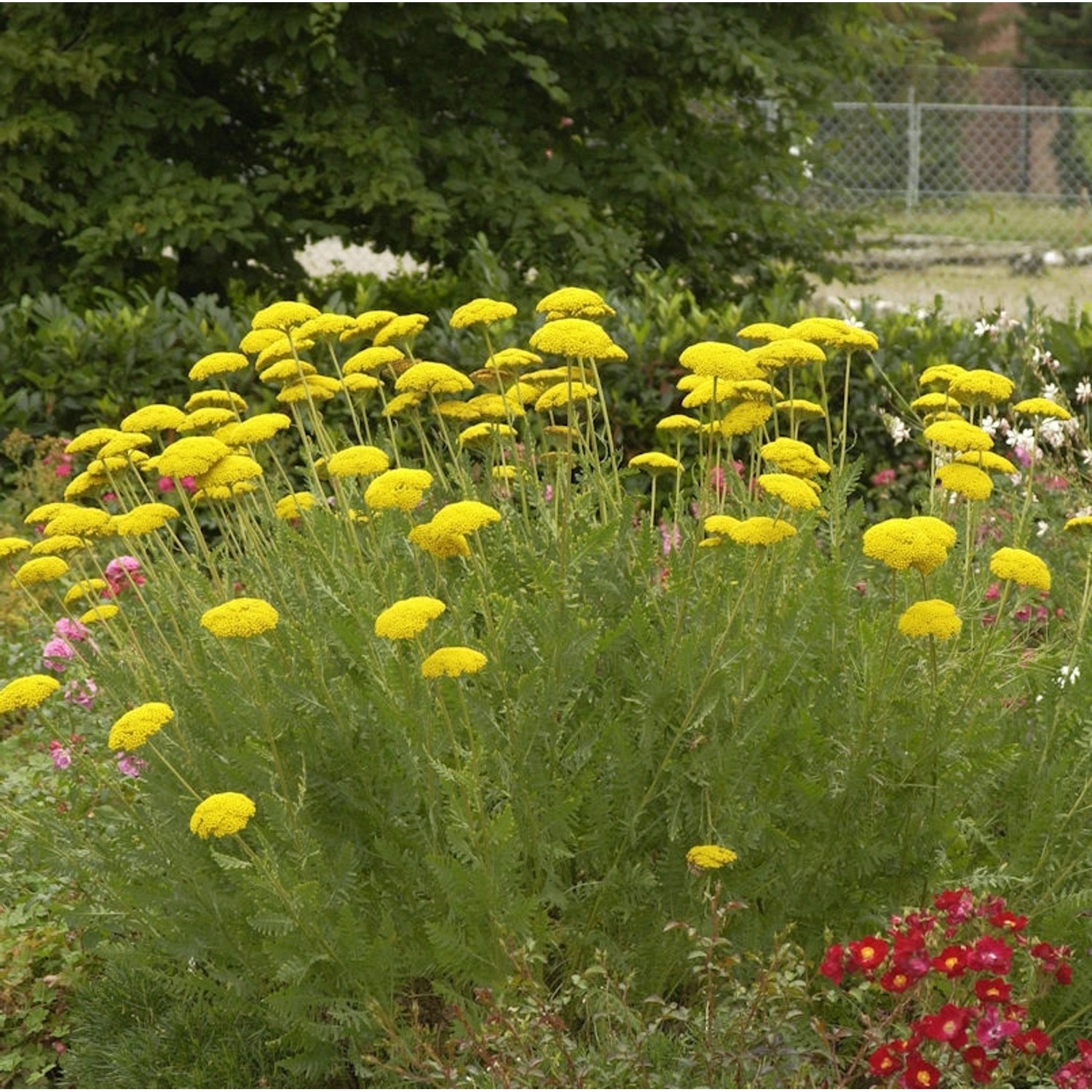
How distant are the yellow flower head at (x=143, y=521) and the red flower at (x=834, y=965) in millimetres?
1623

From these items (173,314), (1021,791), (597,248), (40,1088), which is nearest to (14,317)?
(173,314)

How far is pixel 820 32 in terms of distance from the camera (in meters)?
8.64

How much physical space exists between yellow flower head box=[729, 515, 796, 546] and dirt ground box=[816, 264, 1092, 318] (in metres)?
12.9

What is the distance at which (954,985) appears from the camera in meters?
2.87

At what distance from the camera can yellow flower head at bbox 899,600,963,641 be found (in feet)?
9.47

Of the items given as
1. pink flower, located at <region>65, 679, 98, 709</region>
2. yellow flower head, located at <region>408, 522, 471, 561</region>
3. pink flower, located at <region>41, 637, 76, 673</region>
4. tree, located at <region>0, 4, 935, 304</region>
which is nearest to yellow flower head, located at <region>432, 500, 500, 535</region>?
yellow flower head, located at <region>408, 522, 471, 561</region>

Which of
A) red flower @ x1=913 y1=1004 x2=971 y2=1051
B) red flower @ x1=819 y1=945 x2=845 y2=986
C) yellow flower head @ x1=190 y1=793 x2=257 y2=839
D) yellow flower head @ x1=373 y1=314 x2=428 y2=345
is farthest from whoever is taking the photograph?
yellow flower head @ x1=373 y1=314 x2=428 y2=345

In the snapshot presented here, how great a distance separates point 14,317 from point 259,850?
4.66 metres

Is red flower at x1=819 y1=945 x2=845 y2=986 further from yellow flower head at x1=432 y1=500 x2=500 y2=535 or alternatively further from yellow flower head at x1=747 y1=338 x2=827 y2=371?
yellow flower head at x1=747 y1=338 x2=827 y2=371

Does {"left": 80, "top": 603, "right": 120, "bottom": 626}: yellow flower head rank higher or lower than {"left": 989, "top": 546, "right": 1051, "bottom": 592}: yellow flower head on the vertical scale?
lower

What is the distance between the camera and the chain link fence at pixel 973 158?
1930cm

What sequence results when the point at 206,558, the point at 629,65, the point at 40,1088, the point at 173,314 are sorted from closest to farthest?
the point at 40,1088, the point at 206,558, the point at 173,314, the point at 629,65

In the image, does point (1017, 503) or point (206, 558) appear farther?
point (1017, 503)

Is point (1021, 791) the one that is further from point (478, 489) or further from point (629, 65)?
point (629, 65)
